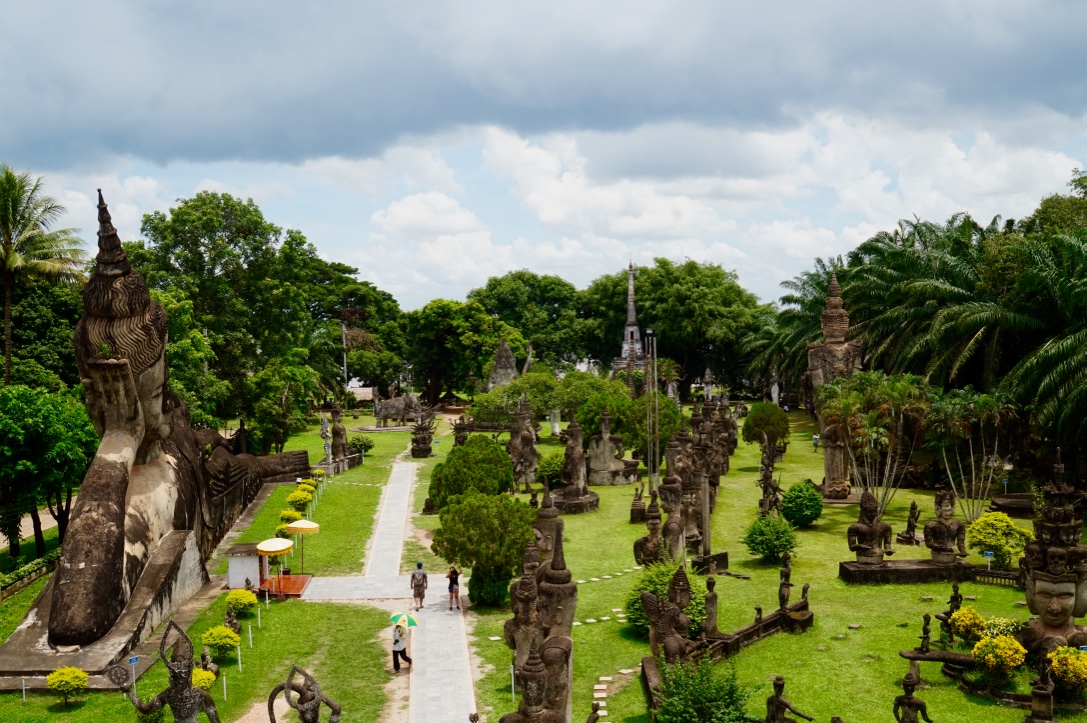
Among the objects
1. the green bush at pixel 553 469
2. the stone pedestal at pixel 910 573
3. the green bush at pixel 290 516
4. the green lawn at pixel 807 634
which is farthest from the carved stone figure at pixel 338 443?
the stone pedestal at pixel 910 573

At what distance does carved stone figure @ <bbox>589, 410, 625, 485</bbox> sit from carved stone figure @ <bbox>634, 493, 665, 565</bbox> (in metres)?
15.3

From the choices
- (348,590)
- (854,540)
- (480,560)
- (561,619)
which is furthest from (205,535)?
(854,540)

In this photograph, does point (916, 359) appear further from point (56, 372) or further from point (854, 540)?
point (56, 372)

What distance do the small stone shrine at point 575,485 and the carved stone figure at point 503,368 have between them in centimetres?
3131

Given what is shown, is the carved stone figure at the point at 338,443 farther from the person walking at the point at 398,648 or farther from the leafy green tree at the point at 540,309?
the leafy green tree at the point at 540,309

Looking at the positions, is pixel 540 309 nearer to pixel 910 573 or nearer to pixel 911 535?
pixel 911 535

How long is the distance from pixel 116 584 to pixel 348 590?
21.5 feet

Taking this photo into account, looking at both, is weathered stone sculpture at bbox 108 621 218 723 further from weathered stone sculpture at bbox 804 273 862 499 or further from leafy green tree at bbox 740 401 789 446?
leafy green tree at bbox 740 401 789 446

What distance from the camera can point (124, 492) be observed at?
71.8 ft

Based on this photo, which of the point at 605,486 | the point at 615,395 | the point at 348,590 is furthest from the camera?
the point at 615,395

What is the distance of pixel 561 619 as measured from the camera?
15.4 meters

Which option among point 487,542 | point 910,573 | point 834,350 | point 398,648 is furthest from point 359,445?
point 398,648

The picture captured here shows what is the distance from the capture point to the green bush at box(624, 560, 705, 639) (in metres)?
19.6

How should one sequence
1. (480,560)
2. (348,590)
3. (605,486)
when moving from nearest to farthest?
1. (480,560)
2. (348,590)
3. (605,486)
